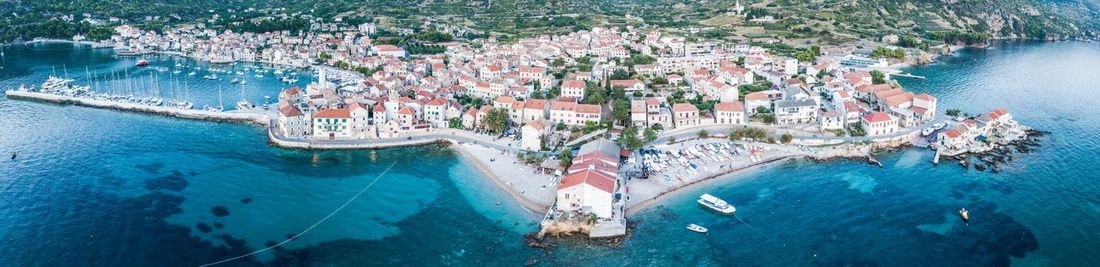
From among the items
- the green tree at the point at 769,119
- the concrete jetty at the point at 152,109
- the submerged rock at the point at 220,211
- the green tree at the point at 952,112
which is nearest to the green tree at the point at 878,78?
the green tree at the point at 952,112

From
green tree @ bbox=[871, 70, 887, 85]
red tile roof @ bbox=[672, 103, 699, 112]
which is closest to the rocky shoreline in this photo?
red tile roof @ bbox=[672, 103, 699, 112]

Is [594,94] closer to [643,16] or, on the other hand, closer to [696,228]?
[696,228]

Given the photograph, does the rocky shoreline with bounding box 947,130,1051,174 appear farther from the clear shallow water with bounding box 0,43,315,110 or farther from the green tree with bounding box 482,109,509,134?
the clear shallow water with bounding box 0,43,315,110

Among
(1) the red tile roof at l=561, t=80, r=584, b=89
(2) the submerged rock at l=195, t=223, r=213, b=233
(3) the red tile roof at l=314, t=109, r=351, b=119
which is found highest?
(1) the red tile roof at l=561, t=80, r=584, b=89

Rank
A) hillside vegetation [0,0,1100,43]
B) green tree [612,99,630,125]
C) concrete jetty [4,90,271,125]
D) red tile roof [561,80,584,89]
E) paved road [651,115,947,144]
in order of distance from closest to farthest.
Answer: paved road [651,115,947,144] < green tree [612,99,630,125] < concrete jetty [4,90,271,125] < red tile roof [561,80,584,89] < hillside vegetation [0,0,1100,43]

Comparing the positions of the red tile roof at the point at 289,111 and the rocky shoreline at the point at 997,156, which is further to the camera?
the red tile roof at the point at 289,111

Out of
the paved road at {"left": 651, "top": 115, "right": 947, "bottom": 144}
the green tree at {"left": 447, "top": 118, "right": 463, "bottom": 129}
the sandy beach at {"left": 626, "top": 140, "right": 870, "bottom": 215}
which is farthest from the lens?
the green tree at {"left": 447, "top": 118, "right": 463, "bottom": 129}

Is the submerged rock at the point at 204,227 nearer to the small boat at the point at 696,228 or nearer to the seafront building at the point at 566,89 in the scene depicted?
the seafront building at the point at 566,89
